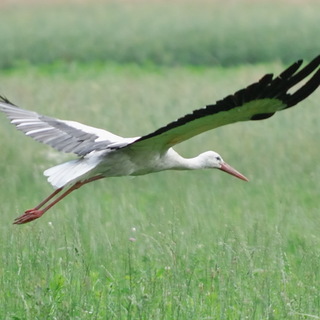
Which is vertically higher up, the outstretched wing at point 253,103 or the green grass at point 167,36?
the green grass at point 167,36

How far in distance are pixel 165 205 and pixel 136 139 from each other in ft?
7.16

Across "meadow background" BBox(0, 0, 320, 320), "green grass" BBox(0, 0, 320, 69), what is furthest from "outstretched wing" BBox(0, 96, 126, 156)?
"green grass" BBox(0, 0, 320, 69)

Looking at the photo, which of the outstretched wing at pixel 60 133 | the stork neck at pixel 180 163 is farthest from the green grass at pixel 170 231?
the outstretched wing at pixel 60 133

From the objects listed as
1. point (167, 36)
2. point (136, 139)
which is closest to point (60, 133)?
point (136, 139)

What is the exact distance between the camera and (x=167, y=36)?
24047mm

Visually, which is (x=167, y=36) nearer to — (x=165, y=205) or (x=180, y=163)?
(x=165, y=205)

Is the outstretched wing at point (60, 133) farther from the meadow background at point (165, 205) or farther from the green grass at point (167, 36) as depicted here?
the green grass at point (167, 36)

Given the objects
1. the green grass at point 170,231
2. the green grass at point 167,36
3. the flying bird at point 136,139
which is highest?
the green grass at point 167,36

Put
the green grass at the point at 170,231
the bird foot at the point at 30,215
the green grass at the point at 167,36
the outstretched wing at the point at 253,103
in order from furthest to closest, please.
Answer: the green grass at the point at 167,36 < the bird foot at the point at 30,215 < the outstretched wing at the point at 253,103 < the green grass at the point at 170,231

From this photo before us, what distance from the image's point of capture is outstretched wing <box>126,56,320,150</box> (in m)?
6.08

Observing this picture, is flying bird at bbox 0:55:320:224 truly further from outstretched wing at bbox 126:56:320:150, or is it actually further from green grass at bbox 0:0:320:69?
green grass at bbox 0:0:320:69

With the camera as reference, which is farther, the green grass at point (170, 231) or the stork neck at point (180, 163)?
the stork neck at point (180, 163)

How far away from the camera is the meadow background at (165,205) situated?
593 centimetres

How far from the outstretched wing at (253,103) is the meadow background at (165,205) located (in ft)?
1.88
